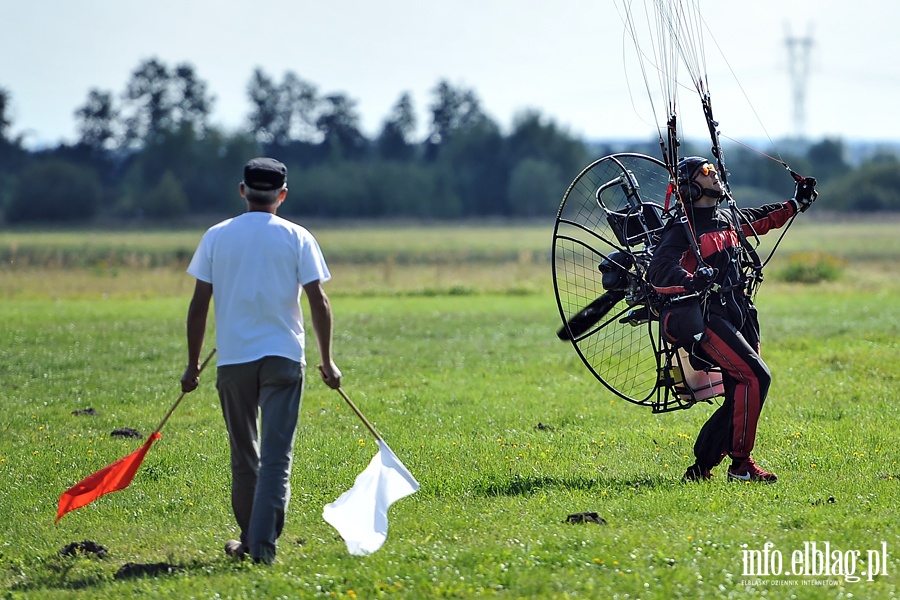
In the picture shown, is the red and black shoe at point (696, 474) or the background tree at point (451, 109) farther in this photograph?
the background tree at point (451, 109)

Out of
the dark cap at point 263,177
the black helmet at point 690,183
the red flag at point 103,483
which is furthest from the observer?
the black helmet at point 690,183

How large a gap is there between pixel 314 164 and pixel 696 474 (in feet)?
349

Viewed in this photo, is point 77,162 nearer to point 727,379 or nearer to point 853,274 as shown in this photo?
point 853,274

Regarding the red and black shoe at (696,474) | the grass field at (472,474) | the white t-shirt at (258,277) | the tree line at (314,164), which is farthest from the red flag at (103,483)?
the tree line at (314,164)

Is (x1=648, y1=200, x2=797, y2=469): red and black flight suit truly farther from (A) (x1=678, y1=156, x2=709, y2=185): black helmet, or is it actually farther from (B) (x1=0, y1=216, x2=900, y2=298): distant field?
(B) (x1=0, y1=216, x2=900, y2=298): distant field

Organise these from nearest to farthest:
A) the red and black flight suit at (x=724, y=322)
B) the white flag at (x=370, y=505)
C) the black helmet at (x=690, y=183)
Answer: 1. the white flag at (x=370, y=505)
2. the red and black flight suit at (x=724, y=322)
3. the black helmet at (x=690, y=183)

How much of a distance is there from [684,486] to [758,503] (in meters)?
0.76

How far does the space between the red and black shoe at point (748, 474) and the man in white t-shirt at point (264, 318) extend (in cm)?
364

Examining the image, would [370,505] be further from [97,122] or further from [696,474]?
[97,122]

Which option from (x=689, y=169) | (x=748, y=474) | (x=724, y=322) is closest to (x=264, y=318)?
(x=724, y=322)

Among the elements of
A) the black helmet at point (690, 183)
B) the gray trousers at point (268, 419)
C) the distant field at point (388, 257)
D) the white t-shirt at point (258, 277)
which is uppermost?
the black helmet at point (690, 183)

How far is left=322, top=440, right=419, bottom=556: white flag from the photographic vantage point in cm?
674

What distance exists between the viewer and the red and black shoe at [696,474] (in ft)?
28.7

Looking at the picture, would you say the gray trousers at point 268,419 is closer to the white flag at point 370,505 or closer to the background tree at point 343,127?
Answer: the white flag at point 370,505
